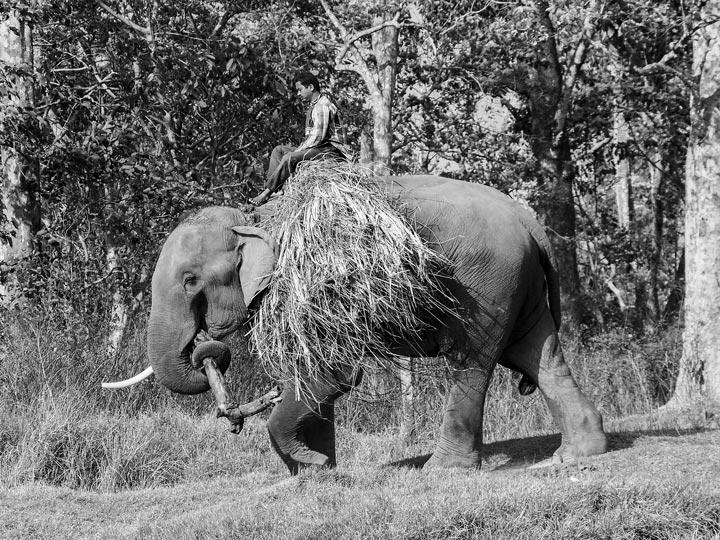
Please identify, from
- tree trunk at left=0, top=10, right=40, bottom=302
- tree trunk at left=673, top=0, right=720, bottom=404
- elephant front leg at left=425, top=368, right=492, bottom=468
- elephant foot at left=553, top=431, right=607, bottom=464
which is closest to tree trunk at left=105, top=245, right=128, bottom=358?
tree trunk at left=0, top=10, right=40, bottom=302

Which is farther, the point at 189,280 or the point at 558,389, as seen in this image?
the point at 558,389

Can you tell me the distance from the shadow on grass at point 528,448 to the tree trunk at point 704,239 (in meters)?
1.39

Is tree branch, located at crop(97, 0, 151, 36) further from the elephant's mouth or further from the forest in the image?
the elephant's mouth

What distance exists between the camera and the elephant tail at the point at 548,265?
7734mm

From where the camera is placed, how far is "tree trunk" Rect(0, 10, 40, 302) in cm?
1084

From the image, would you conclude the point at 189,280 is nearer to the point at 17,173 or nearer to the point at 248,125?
the point at 17,173

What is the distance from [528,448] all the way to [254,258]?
2.91 metres

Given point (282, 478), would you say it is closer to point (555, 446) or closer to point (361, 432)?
point (555, 446)

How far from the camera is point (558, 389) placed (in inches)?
300

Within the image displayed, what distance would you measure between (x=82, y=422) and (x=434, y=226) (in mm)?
3898

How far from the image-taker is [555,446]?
8.28 m

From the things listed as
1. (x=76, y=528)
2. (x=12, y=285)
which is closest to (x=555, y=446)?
(x=76, y=528)

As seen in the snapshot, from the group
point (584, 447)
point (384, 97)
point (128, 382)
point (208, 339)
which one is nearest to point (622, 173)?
point (384, 97)

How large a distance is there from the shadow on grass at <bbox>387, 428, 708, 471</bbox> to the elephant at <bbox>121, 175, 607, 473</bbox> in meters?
0.35
